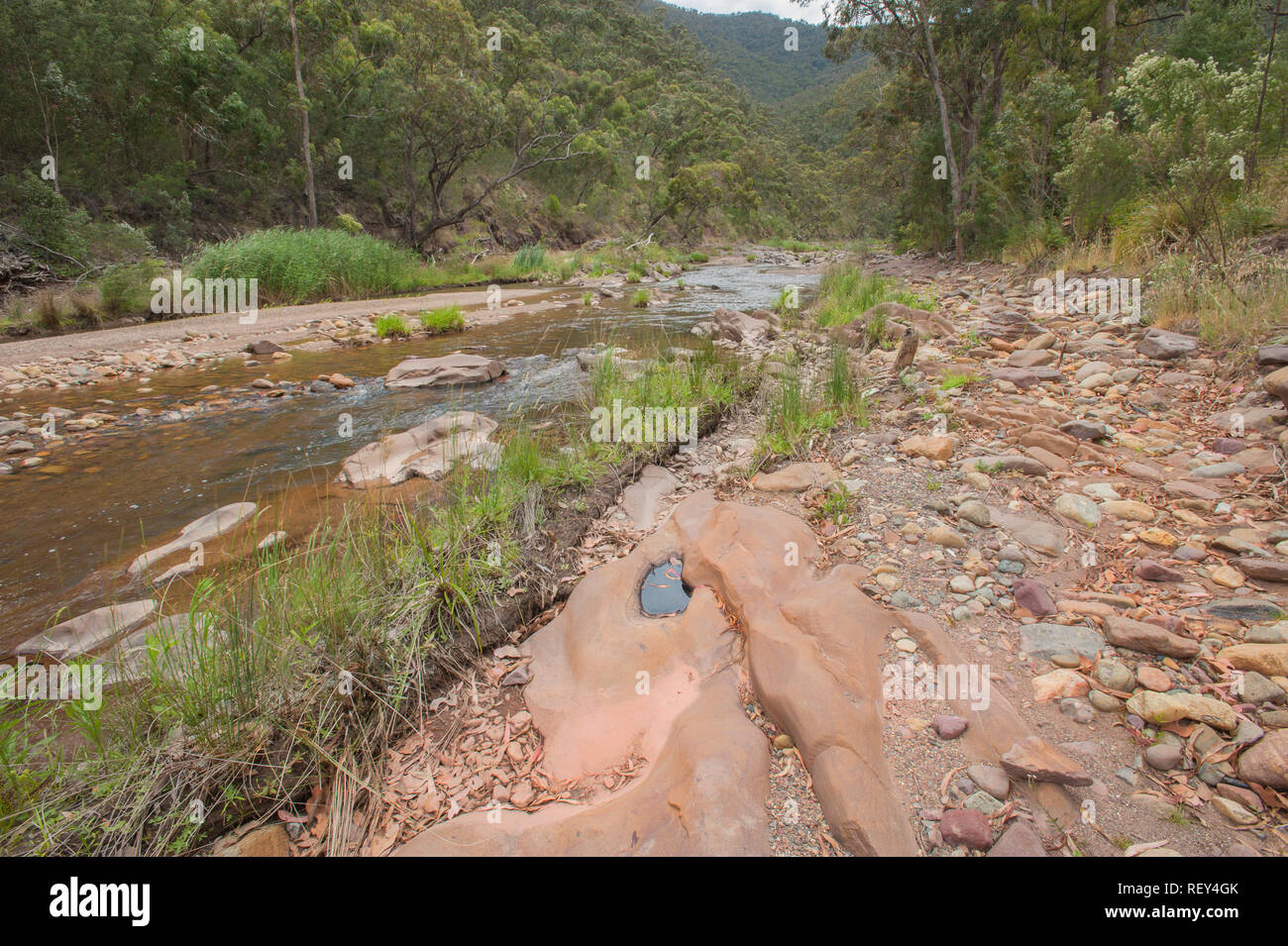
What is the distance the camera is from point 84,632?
110 inches

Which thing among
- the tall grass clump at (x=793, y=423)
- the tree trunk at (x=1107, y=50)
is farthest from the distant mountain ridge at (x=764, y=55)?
the tall grass clump at (x=793, y=423)

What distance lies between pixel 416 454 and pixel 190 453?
2.38m

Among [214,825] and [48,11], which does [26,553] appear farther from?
[48,11]

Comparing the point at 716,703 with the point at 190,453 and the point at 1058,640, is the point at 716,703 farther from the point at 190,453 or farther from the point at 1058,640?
the point at 190,453

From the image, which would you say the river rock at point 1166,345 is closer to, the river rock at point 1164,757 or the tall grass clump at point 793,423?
the tall grass clump at point 793,423

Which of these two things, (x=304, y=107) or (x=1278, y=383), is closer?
(x=1278, y=383)

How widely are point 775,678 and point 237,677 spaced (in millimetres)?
1877

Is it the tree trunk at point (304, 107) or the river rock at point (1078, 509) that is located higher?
the tree trunk at point (304, 107)

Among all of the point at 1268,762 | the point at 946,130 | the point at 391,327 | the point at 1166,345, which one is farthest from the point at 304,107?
the point at 1268,762

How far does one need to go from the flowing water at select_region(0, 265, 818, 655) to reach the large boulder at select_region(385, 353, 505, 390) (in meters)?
0.20

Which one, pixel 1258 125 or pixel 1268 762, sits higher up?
pixel 1258 125

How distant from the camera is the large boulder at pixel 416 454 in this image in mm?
4379

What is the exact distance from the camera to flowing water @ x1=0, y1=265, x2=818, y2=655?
350 centimetres

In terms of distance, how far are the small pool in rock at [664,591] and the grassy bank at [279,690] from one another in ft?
1.63
